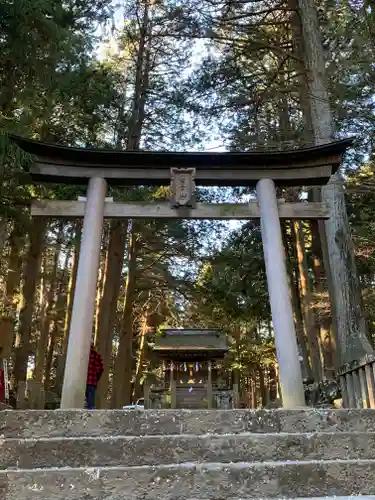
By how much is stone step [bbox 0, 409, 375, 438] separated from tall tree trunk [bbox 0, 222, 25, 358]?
7.48 metres

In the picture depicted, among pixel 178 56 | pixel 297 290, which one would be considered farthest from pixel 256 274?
pixel 178 56

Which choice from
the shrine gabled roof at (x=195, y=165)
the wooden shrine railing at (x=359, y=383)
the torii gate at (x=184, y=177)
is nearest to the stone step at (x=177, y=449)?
the wooden shrine railing at (x=359, y=383)

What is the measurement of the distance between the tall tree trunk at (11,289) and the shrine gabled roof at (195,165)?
456 cm

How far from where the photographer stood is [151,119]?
15.5 metres

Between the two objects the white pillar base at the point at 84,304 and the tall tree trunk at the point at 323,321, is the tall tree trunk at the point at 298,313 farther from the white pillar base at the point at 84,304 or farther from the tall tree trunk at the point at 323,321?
the white pillar base at the point at 84,304

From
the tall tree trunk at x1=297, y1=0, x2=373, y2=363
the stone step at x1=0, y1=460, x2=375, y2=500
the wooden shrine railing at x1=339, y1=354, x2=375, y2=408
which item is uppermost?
the tall tree trunk at x1=297, y1=0, x2=373, y2=363

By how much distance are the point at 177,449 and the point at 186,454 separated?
0.24ft

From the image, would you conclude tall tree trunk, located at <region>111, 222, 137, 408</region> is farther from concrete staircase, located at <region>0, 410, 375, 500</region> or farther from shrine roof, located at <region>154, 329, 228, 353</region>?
concrete staircase, located at <region>0, 410, 375, 500</region>

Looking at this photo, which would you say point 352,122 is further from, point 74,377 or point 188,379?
point 188,379

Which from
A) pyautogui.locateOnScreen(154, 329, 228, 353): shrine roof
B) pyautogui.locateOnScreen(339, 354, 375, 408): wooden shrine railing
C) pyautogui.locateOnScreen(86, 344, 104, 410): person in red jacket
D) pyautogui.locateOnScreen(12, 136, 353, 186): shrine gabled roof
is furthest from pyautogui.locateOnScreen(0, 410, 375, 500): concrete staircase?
pyautogui.locateOnScreen(154, 329, 228, 353): shrine roof

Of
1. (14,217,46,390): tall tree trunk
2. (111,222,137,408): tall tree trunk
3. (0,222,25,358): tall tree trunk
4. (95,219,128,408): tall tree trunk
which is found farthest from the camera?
(111,222,137,408): tall tree trunk

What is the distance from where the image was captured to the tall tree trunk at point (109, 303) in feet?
39.5

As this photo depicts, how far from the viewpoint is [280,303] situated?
20.1 feet

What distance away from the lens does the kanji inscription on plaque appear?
273 inches
